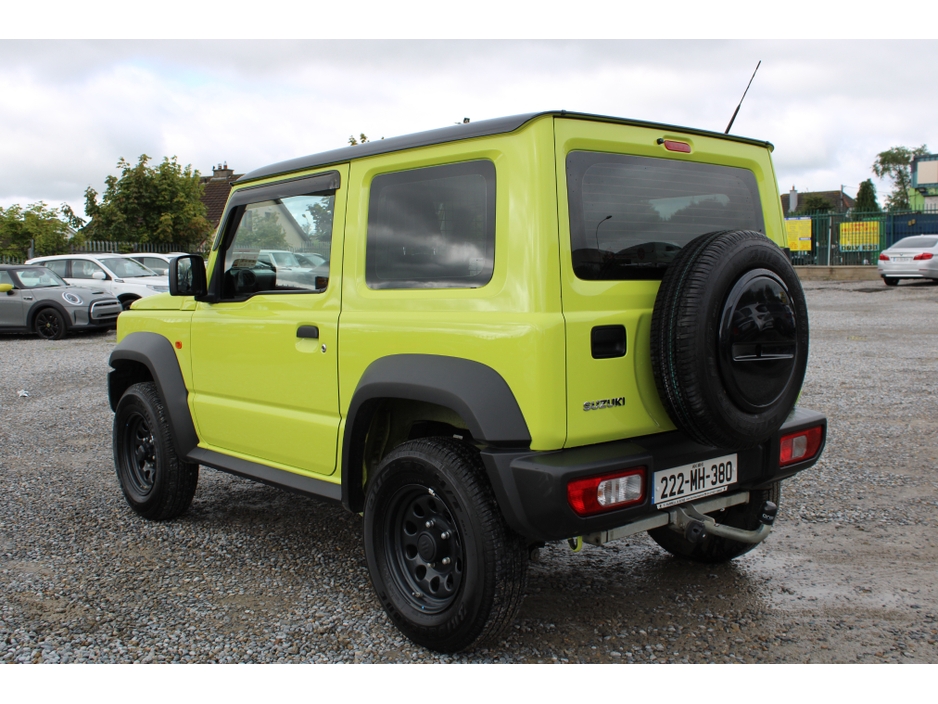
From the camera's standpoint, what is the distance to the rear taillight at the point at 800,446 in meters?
3.34

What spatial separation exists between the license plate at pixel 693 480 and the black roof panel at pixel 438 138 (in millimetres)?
1298

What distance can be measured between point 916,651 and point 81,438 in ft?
20.6

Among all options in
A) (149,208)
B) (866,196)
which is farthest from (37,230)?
(866,196)

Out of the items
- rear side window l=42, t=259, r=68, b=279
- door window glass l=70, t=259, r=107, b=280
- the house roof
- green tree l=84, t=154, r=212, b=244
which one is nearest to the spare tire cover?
door window glass l=70, t=259, r=107, b=280

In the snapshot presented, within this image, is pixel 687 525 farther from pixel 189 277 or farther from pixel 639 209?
pixel 189 277

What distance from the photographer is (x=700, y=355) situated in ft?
8.99

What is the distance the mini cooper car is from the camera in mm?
15039

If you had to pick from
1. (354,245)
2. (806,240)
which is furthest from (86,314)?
(806,240)

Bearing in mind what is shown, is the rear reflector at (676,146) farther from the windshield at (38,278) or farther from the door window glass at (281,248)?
the windshield at (38,278)

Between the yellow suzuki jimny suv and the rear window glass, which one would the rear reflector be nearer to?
the yellow suzuki jimny suv

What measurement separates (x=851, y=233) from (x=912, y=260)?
17.5 feet

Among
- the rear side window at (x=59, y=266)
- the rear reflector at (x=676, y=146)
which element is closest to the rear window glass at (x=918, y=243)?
the rear side window at (x=59, y=266)

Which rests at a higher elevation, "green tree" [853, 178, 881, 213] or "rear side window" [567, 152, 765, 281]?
"green tree" [853, 178, 881, 213]

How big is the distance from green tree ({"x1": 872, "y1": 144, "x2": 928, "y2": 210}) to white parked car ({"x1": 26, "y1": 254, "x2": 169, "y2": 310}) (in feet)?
220
